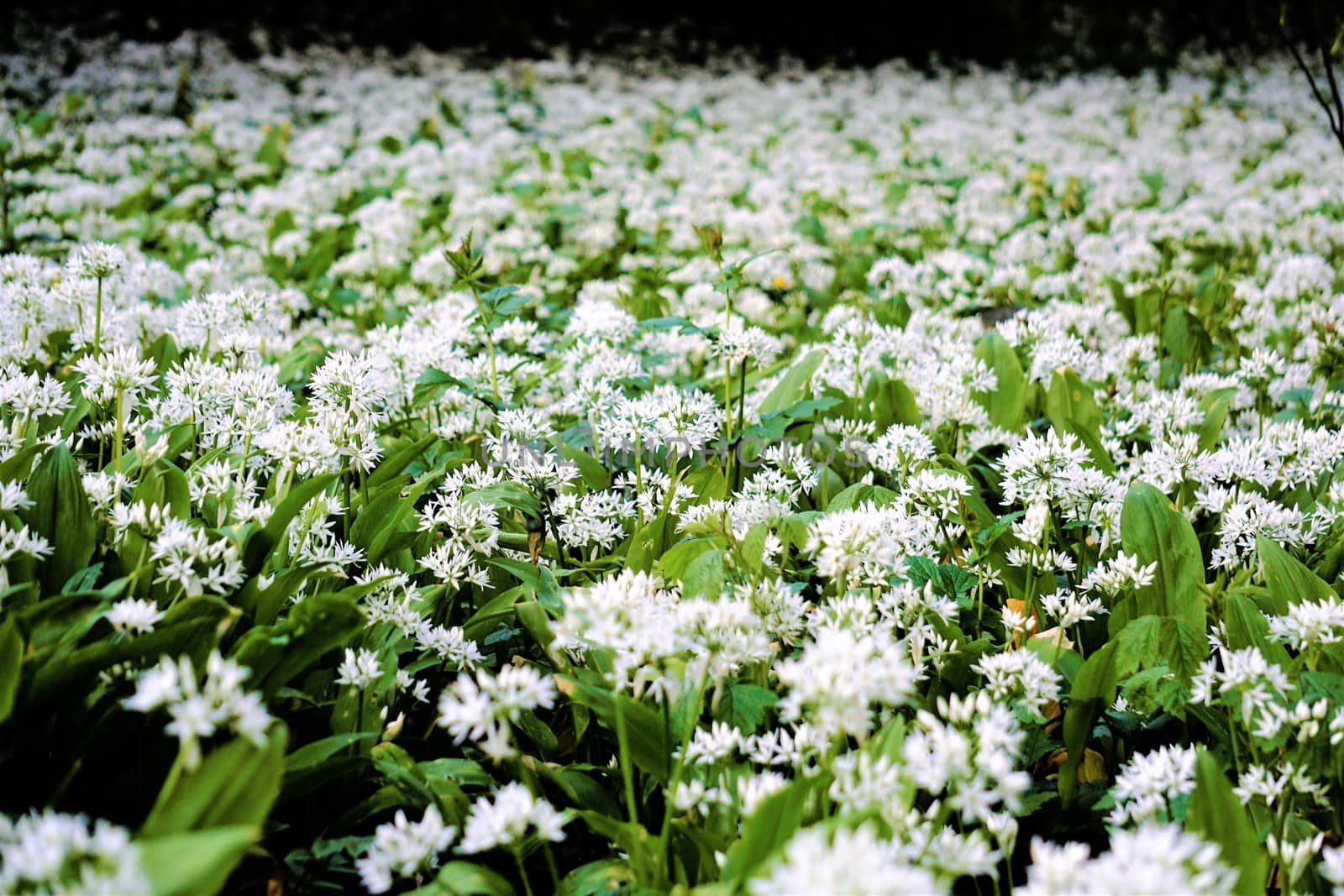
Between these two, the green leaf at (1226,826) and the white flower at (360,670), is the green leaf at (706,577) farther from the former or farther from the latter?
the green leaf at (1226,826)

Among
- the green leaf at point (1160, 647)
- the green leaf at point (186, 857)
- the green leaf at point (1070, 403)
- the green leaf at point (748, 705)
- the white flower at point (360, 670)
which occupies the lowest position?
the white flower at point (360, 670)

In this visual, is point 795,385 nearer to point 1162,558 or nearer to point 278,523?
point 1162,558

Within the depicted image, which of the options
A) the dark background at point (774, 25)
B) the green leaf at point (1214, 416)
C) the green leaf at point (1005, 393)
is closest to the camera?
the green leaf at point (1214, 416)

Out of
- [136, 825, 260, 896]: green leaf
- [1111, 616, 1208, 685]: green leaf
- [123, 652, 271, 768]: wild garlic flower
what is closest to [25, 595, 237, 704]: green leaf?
[123, 652, 271, 768]: wild garlic flower

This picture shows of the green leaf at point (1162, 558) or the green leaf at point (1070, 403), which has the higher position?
the green leaf at point (1070, 403)

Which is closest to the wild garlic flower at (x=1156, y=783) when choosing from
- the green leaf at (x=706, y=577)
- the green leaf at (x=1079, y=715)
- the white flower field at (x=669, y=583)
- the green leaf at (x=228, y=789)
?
the white flower field at (x=669, y=583)

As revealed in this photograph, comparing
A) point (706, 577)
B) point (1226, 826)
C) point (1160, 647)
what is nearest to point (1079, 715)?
point (1160, 647)

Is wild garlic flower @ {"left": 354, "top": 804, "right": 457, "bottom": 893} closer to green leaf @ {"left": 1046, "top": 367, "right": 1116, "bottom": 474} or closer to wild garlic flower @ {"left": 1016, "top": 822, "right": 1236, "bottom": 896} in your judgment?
wild garlic flower @ {"left": 1016, "top": 822, "right": 1236, "bottom": 896}
